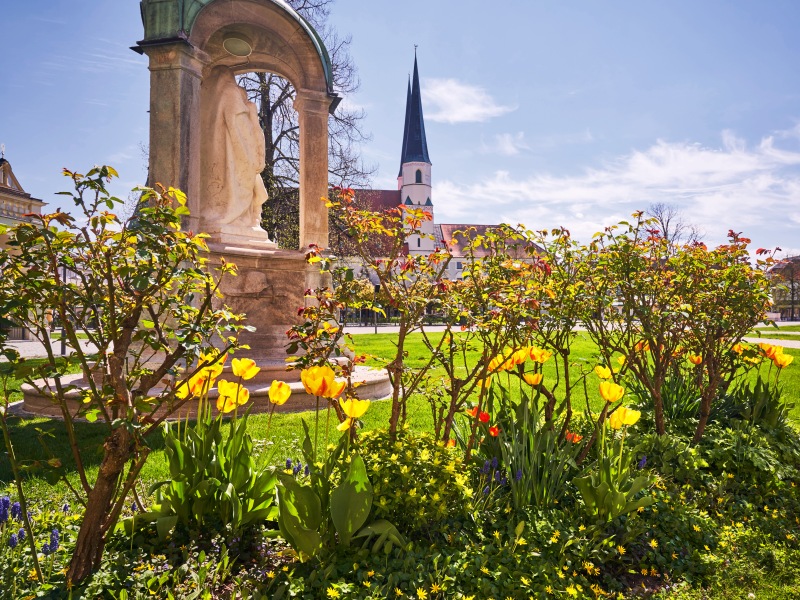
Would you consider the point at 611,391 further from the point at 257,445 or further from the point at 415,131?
the point at 415,131

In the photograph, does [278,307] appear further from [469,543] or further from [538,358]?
[469,543]

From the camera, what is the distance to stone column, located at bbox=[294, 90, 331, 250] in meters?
8.05

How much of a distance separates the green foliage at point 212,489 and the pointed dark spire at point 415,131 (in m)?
62.1

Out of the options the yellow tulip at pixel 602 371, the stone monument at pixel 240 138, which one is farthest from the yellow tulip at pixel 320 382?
the stone monument at pixel 240 138

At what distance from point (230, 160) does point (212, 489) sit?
6.07m

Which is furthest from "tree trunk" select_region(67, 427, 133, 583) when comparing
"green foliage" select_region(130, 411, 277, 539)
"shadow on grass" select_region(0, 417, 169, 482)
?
"shadow on grass" select_region(0, 417, 169, 482)

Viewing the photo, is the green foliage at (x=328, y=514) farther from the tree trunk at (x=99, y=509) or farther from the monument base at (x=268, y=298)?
the monument base at (x=268, y=298)

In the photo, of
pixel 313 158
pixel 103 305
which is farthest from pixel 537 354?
pixel 313 158

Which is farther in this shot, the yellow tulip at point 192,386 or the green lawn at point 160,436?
the green lawn at point 160,436

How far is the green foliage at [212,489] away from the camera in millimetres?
2602

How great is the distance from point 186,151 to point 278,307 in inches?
87.6

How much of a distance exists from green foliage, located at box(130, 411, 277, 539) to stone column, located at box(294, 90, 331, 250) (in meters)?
5.50

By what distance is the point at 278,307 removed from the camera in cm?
756

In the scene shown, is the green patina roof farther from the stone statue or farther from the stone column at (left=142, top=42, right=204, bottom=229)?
the stone statue
